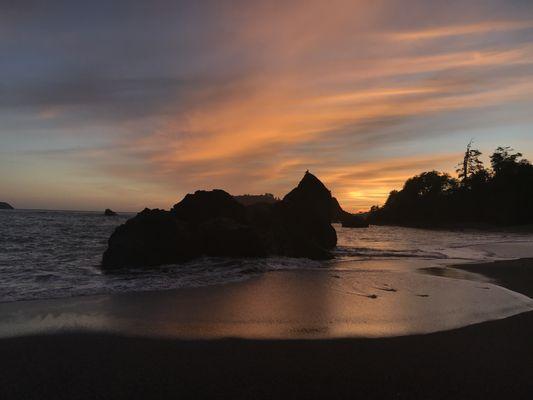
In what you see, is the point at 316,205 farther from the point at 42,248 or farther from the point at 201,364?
the point at 201,364

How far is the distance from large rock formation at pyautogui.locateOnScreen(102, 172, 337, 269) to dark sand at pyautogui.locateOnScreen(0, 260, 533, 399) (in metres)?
9.52

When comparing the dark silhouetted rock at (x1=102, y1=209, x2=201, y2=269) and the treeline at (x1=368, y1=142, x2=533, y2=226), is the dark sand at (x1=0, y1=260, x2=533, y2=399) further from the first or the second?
the treeline at (x1=368, y1=142, x2=533, y2=226)

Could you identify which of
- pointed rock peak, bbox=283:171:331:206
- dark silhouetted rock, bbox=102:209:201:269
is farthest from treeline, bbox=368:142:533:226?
dark silhouetted rock, bbox=102:209:201:269

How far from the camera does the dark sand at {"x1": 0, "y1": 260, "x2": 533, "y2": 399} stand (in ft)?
13.9

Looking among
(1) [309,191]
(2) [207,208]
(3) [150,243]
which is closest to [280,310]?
(3) [150,243]

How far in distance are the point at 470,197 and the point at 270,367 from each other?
97.5m

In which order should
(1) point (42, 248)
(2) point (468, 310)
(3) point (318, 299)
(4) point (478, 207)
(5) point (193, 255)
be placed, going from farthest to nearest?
1. (4) point (478, 207)
2. (1) point (42, 248)
3. (5) point (193, 255)
4. (3) point (318, 299)
5. (2) point (468, 310)

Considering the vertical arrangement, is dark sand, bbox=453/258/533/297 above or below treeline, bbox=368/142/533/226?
below

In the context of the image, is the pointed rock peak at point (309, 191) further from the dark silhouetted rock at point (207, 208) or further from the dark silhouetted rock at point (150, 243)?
the dark silhouetted rock at point (150, 243)

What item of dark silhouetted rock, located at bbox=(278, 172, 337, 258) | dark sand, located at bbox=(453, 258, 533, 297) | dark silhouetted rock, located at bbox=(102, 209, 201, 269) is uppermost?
dark silhouetted rock, located at bbox=(278, 172, 337, 258)

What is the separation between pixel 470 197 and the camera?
9062 centimetres

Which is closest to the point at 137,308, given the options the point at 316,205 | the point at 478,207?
the point at 316,205

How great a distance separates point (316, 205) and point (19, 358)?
2494 cm

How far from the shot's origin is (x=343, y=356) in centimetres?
529
